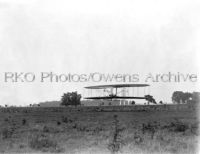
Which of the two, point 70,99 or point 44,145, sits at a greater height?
point 70,99

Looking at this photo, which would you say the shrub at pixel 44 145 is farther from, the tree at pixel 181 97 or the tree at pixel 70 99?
the tree at pixel 181 97

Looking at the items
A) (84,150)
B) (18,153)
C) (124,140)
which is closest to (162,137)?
(124,140)

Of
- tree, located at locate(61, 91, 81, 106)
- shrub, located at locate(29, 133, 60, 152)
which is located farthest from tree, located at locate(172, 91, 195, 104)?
shrub, located at locate(29, 133, 60, 152)

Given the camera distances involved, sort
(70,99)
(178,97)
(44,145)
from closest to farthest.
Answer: (44,145) → (70,99) → (178,97)

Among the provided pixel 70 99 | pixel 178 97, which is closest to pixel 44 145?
pixel 70 99

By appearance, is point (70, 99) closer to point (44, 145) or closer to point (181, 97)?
point (181, 97)

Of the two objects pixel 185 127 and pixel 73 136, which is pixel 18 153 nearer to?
pixel 73 136

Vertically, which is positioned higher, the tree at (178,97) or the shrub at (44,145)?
the tree at (178,97)

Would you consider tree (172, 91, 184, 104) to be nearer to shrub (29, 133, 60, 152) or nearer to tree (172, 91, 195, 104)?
tree (172, 91, 195, 104)

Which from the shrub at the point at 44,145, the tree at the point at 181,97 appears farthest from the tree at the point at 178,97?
→ the shrub at the point at 44,145

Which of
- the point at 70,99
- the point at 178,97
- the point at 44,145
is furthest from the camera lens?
the point at 178,97

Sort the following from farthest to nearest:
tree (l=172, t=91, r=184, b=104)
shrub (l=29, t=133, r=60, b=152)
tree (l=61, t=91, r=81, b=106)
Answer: tree (l=172, t=91, r=184, b=104), tree (l=61, t=91, r=81, b=106), shrub (l=29, t=133, r=60, b=152)
